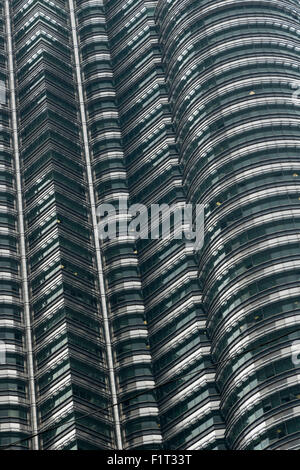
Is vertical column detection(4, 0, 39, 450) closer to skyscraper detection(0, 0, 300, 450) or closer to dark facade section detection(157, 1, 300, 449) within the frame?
skyscraper detection(0, 0, 300, 450)

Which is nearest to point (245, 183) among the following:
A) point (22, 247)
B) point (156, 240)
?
point (156, 240)

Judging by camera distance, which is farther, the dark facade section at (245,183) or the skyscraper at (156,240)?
the skyscraper at (156,240)

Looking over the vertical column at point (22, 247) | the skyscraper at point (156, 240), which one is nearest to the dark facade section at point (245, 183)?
the skyscraper at point (156, 240)

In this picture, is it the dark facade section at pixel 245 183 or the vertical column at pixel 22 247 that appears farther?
the vertical column at pixel 22 247

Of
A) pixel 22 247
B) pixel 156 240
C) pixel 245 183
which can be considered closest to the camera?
pixel 245 183

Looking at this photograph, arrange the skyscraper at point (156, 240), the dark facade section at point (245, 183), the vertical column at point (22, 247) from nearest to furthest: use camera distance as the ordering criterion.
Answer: the dark facade section at point (245, 183), the skyscraper at point (156, 240), the vertical column at point (22, 247)

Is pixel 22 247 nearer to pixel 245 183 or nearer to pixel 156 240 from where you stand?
pixel 156 240

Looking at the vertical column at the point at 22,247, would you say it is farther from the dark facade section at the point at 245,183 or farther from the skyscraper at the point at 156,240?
the dark facade section at the point at 245,183

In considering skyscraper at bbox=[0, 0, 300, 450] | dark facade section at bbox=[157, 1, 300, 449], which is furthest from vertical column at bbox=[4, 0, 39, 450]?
dark facade section at bbox=[157, 1, 300, 449]

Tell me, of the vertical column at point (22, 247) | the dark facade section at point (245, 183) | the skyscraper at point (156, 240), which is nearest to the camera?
the dark facade section at point (245, 183)
